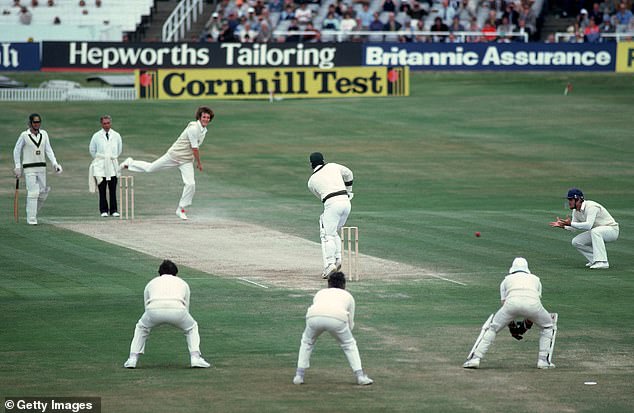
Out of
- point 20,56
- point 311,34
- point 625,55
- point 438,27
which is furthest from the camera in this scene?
point 438,27

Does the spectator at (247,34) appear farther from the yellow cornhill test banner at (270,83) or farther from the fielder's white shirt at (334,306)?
the fielder's white shirt at (334,306)

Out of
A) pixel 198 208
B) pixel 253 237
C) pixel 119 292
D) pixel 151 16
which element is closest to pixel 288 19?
pixel 151 16

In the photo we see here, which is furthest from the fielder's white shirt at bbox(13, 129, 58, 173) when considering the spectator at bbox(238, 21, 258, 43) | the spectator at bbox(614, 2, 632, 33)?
the spectator at bbox(614, 2, 632, 33)

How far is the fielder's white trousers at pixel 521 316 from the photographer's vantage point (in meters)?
14.1

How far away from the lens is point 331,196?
1952 centimetres

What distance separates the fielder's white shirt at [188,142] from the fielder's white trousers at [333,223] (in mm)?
6328

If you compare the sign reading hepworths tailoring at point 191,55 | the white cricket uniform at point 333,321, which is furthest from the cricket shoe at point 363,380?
the sign reading hepworths tailoring at point 191,55

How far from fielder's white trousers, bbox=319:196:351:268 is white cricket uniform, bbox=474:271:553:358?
5409mm

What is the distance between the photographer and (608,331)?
16656mm

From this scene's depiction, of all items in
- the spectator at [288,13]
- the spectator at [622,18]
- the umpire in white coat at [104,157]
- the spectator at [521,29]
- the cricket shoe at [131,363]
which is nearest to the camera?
the cricket shoe at [131,363]

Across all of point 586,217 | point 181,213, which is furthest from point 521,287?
point 181,213

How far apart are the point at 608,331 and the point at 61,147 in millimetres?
26965

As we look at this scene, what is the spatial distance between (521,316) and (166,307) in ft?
13.2

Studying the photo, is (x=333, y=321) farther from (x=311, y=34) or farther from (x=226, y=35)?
(x=226, y=35)
